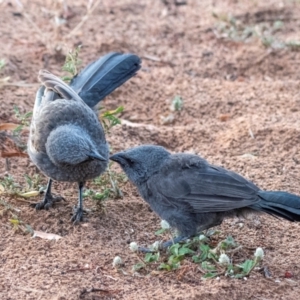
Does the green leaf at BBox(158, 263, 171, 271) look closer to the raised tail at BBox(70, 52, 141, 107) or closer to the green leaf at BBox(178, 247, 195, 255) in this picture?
the green leaf at BBox(178, 247, 195, 255)

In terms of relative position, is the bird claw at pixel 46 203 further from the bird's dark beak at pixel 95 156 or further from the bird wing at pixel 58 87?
the bird wing at pixel 58 87

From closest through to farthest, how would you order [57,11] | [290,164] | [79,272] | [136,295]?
[136,295] < [79,272] < [290,164] < [57,11]

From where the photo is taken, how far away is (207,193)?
5.21 metres

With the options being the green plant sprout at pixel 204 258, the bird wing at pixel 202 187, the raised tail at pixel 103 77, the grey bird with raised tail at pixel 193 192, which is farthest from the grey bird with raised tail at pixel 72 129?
the green plant sprout at pixel 204 258

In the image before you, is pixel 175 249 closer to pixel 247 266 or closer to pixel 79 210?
pixel 247 266

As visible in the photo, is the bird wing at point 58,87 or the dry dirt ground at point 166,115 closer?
the dry dirt ground at point 166,115

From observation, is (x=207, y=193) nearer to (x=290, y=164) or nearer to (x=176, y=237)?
(x=176, y=237)

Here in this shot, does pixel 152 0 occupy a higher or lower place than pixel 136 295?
lower

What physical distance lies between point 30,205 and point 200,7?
5.82m

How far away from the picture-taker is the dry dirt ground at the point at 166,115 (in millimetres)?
4836

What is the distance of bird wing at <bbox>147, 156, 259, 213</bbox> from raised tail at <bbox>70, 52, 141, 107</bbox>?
1.51m

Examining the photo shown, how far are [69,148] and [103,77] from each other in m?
1.37

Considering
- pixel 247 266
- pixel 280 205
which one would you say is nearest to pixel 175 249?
pixel 247 266

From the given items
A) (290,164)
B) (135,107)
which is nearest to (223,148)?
(290,164)
